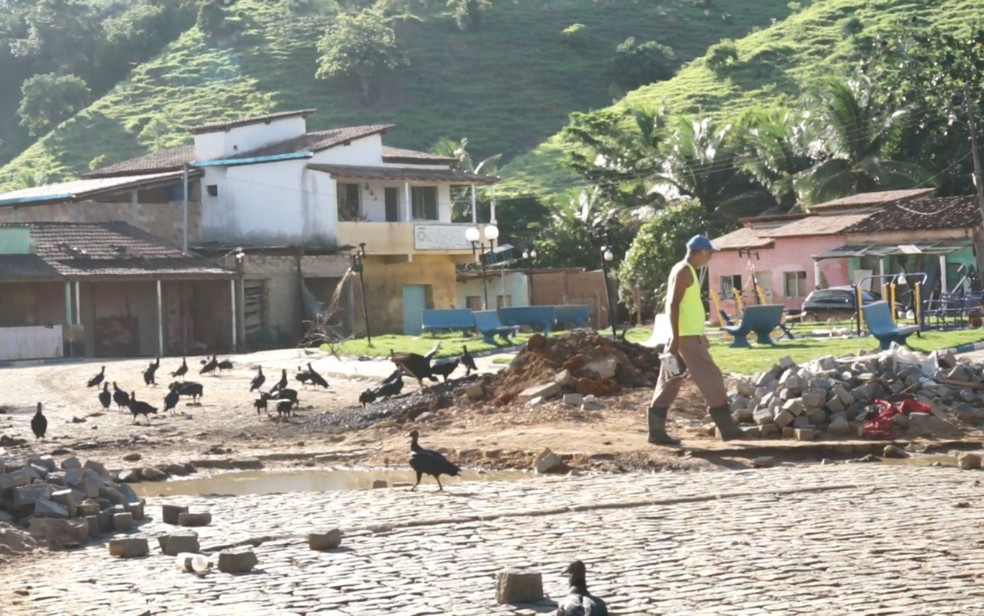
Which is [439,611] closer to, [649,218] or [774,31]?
[649,218]

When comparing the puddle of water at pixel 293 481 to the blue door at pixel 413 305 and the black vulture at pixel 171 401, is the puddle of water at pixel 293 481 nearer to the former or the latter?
the black vulture at pixel 171 401

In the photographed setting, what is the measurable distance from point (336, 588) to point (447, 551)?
1319 millimetres

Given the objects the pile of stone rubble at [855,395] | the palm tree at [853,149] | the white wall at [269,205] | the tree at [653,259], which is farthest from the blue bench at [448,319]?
the palm tree at [853,149]

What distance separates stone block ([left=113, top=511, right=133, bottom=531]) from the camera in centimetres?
1198

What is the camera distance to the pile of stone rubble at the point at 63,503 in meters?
11.6

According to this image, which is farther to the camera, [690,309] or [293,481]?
[293,481]

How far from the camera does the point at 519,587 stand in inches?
316

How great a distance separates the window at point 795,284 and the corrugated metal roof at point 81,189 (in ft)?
69.6

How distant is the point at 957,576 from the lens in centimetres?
832

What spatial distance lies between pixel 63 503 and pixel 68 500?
0.17 feet

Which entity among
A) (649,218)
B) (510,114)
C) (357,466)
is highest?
(510,114)

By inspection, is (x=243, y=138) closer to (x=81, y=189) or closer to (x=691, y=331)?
(x=81, y=189)

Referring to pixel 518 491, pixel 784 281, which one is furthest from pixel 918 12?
pixel 518 491

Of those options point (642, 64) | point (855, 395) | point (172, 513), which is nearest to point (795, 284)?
point (855, 395)
